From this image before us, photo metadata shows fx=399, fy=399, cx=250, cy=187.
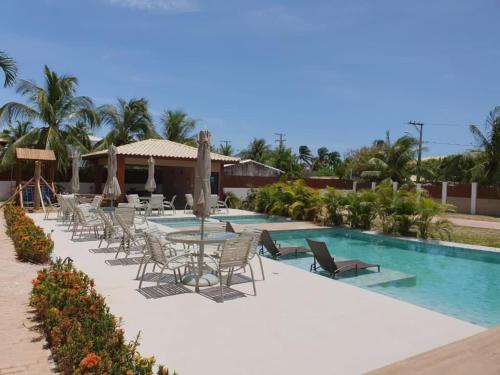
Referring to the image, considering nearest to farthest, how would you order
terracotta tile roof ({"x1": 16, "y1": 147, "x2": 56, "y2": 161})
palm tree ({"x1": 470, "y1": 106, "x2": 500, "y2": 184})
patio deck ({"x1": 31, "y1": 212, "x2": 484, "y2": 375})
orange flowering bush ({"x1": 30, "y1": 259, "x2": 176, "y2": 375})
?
orange flowering bush ({"x1": 30, "y1": 259, "x2": 176, "y2": 375}) < patio deck ({"x1": 31, "y1": 212, "x2": 484, "y2": 375}) < terracotta tile roof ({"x1": 16, "y1": 147, "x2": 56, "y2": 161}) < palm tree ({"x1": 470, "y1": 106, "x2": 500, "y2": 184})

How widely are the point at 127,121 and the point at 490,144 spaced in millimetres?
25074

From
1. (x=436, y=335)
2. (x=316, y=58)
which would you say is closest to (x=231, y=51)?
(x=316, y=58)

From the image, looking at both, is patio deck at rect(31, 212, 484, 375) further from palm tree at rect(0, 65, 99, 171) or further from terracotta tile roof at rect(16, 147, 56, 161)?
palm tree at rect(0, 65, 99, 171)

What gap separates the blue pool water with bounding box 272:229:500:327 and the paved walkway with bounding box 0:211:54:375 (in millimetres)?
6018

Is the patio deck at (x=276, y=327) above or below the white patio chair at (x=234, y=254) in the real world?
below

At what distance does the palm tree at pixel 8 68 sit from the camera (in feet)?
34.0

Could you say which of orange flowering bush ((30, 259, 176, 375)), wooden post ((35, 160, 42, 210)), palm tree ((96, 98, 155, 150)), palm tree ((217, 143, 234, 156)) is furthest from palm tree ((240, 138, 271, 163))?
orange flowering bush ((30, 259, 176, 375))

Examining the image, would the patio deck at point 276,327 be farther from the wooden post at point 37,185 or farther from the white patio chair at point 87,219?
the wooden post at point 37,185

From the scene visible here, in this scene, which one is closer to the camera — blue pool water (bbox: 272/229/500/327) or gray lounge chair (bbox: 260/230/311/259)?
blue pool water (bbox: 272/229/500/327)

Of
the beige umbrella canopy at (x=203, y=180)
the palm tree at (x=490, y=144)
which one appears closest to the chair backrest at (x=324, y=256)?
the beige umbrella canopy at (x=203, y=180)

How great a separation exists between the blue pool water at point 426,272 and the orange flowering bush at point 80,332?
5.67m

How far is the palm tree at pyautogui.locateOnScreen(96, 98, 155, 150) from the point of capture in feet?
91.7

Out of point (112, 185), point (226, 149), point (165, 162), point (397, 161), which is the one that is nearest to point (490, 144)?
point (397, 161)

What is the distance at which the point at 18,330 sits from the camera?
4.64 metres
